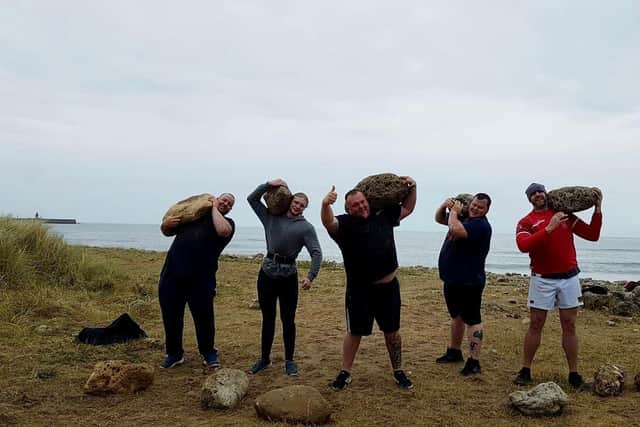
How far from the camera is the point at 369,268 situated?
17.4 feet

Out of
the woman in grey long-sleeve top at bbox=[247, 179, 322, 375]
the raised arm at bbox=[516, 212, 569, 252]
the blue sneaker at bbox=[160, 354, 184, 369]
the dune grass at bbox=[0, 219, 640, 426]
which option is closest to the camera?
the dune grass at bbox=[0, 219, 640, 426]

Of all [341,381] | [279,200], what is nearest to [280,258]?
[279,200]

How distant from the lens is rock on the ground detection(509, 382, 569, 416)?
4.66 meters

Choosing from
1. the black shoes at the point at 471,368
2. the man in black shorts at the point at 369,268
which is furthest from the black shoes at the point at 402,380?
the black shoes at the point at 471,368

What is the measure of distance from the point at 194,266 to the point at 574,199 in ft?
13.0

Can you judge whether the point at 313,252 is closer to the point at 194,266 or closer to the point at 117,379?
the point at 194,266

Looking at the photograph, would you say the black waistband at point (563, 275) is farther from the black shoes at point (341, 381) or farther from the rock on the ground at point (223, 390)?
the rock on the ground at point (223, 390)

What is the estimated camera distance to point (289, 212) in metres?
5.78

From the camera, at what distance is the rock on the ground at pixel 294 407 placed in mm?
4516

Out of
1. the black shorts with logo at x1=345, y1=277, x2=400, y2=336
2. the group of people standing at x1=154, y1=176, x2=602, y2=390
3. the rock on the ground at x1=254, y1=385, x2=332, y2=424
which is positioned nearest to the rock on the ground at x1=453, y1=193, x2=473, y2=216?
the group of people standing at x1=154, y1=176, x2=602, y2=390

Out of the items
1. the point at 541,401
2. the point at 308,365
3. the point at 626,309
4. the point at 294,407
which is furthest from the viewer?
the point at 626,309

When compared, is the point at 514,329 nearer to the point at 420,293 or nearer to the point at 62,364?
the point at 420,293

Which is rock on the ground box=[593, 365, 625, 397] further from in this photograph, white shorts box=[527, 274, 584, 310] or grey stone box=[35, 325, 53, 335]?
grey stone box=[35, 325, 53, 335]

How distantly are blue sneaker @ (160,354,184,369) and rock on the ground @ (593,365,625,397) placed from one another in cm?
435
